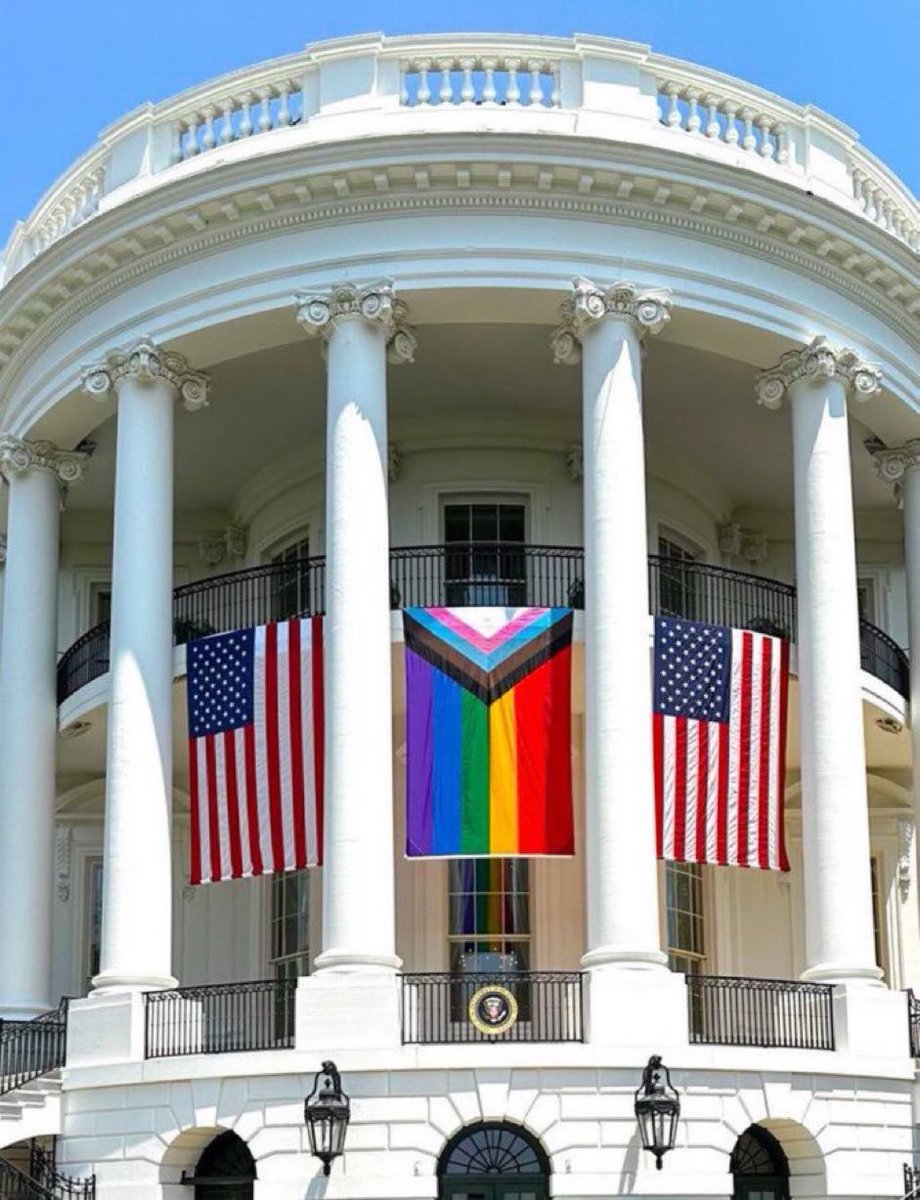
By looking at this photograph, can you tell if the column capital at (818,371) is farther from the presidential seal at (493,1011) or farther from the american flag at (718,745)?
the presidential seal at (493,1011)

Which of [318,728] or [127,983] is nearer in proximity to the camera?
[127,983]

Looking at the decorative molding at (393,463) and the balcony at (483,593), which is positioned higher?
the decorative molding at (393,463)

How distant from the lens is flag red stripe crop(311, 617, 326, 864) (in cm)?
2648

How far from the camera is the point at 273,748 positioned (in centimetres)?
2709

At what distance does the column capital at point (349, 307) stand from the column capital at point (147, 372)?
7.08ft

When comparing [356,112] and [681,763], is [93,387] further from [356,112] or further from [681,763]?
[681,763]

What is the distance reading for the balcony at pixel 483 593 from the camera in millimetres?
30188

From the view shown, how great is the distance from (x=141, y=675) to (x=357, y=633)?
317 centimetres

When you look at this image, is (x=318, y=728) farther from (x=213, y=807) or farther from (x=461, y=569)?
(x=461, y=569)

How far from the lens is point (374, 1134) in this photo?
77.5 feet

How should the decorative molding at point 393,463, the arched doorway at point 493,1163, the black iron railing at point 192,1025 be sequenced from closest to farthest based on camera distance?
the arched doorway at point 493,1163 → the black iron railing at point 192,1025 → the decorative molding at point 393,463

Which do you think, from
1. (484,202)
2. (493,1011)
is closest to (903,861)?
(493,1011)

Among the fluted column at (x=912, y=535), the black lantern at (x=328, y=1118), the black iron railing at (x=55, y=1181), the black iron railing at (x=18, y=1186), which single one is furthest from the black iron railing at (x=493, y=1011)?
the fluted column at (x=912, y=535)

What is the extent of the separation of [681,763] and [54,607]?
31.9ft
